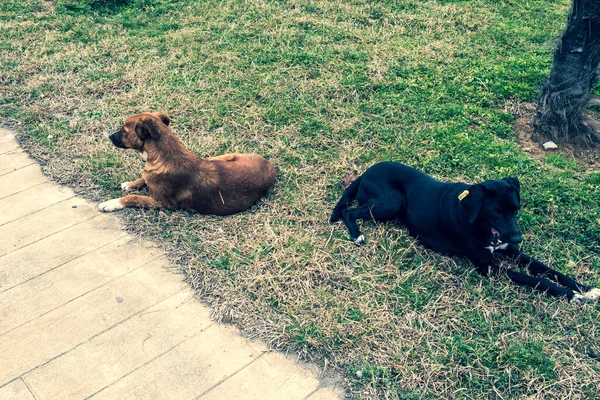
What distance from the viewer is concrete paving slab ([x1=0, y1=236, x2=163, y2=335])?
3934mm

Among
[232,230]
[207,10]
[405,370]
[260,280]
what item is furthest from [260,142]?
[207,10]

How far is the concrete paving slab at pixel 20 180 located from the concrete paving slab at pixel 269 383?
10.6 feet

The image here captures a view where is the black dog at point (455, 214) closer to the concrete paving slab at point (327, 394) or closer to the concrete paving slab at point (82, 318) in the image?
the concrete paving slab at point (327, 394)

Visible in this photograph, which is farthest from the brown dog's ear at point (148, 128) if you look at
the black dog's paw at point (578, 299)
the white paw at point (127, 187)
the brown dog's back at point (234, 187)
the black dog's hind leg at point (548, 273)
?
the black dog's paw at point (578, 299)

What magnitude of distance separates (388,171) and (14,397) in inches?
133

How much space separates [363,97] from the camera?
21.3ft

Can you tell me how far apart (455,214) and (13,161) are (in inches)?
185

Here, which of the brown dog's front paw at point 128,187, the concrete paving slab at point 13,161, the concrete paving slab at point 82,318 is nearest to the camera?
the concrete paving slab at point 82,318

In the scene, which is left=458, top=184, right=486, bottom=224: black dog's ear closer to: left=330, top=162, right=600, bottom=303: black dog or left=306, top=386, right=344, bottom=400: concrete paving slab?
left=330, top=162, right=600, bottom=303: black dog

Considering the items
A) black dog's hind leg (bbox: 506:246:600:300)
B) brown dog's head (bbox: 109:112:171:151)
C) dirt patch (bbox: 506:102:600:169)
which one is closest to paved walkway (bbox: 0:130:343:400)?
brown dog's head (bbox: 109:112:171:151)

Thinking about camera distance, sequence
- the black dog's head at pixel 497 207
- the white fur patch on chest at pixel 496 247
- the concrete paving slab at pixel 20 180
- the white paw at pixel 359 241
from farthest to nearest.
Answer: the concrete paving slab at pixel 20 180 → the white paw at pixel 359 241 → the white fur patch on chest at pixel 496 247 → the black dog's head at pixel 497 207

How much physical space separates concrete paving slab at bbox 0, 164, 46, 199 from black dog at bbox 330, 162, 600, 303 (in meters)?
3.18

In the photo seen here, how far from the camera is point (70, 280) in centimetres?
420

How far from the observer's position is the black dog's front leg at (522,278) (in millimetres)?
3924
